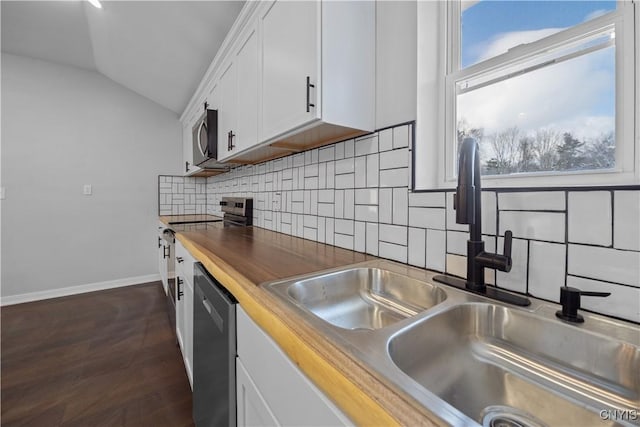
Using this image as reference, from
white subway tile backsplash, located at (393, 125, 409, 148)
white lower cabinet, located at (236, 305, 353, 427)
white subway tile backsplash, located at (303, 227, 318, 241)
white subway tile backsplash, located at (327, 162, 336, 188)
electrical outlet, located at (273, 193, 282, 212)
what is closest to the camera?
white lower cabinet, located at (236, 305, 353, 427)

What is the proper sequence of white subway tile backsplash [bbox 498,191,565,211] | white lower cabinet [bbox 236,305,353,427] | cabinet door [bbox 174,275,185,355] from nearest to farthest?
white lower cabinet [bbox 236,305,353,427] < white subway tile backsplash [bbox 498,191,565,211] < cabinet door [bbox 174,275,185,355]

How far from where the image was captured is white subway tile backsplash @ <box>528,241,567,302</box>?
642mm

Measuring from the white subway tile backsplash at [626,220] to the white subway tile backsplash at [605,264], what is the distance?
2 cm

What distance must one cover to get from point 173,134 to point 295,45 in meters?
3.20

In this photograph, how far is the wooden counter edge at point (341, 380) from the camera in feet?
1.02

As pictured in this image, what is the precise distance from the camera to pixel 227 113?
A: 1842 mm

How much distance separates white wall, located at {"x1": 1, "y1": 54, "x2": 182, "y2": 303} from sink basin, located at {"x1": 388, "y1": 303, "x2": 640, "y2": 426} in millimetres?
3839

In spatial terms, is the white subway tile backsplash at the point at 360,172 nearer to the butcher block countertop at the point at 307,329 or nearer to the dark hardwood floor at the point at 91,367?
the butcher block countertop at the point at 307,329

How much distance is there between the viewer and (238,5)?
1662mm

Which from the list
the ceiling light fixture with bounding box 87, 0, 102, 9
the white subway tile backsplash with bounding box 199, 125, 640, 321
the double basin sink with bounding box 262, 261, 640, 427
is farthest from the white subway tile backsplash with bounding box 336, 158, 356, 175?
the ceiling light fixture with bounding box 87, 0, 102, 9

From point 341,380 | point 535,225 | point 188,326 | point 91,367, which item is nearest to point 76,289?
point 91,367

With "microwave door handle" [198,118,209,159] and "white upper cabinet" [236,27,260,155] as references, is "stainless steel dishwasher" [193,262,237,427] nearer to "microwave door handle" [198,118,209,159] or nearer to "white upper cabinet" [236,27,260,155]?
"white upper cabinet" [236,27,260,155]

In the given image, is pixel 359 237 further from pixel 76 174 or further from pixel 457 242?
pixel 76 174

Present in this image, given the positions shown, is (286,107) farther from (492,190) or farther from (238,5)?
(238,5)
